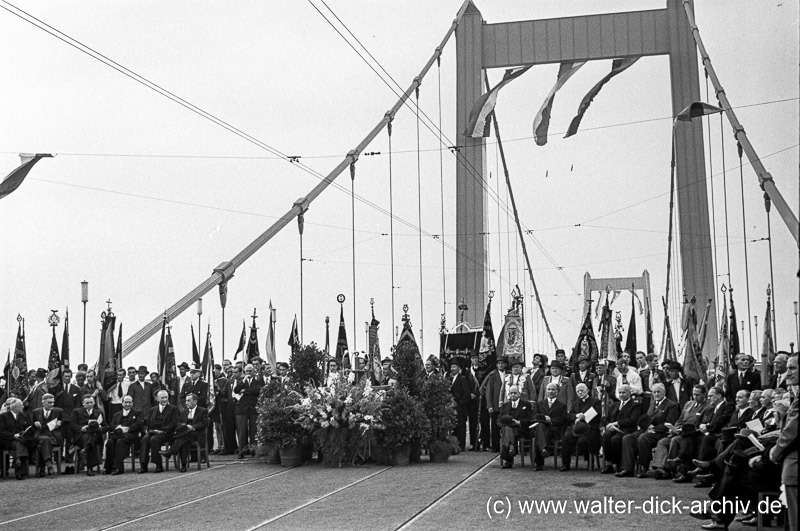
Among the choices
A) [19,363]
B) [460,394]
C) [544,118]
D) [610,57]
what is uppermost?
[610,57]

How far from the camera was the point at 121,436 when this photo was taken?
55.7 feet

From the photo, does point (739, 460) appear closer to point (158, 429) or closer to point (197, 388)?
point (158, 429)

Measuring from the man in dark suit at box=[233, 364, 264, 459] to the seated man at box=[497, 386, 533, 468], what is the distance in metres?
4.68

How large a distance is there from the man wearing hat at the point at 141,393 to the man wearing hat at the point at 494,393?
5676 mm

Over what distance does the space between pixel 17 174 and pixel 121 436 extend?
4.19 metres

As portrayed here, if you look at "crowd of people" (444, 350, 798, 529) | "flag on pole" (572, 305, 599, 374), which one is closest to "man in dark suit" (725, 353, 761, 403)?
"crowd of people" (444, 350, 798, 529)

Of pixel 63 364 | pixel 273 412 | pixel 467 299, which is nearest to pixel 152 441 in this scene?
pixel 273 412

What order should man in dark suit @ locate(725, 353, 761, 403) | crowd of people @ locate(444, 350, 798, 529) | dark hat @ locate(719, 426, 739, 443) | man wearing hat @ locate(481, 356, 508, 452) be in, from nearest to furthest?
crowd of people @ locate(444, 350, 798, 529) < dark hat @ locate(719, 426, 739, 443) < man in dark suit @ locate(725, 353, 761, 403) < man wearing hat @ locate(481, 356, 508, 452)

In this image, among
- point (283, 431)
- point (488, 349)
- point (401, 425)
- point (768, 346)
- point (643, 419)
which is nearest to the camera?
point (643, 419)

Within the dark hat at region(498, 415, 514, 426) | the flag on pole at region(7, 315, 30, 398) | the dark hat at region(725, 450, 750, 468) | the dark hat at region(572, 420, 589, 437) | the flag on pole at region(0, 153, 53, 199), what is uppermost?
the flag on pole at region(0, 153, 53, 199)

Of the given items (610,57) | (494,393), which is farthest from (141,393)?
(610,57)

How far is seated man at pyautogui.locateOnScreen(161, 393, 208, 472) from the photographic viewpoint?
1666 centimetres

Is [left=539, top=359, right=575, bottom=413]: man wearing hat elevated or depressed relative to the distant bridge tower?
depressed

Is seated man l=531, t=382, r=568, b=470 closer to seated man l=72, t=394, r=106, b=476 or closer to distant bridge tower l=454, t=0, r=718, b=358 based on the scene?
seated man l=72, t=394, r=106, b=476
